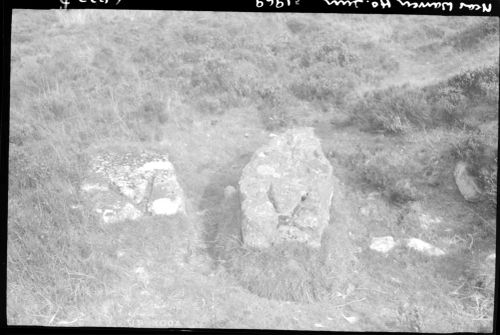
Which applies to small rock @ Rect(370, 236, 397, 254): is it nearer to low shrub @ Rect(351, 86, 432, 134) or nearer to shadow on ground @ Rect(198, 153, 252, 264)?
shadow on ground @ Rect(198, 153, 252, 264)

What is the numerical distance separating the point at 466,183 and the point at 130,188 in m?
5.53

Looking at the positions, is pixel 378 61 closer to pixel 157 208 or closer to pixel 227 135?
pixel 227 135

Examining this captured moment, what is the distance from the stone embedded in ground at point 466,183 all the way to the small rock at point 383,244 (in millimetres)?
1595

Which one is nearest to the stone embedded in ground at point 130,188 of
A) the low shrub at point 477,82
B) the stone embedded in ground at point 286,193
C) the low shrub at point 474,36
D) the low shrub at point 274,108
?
the stone embedded in ground at point 286,193

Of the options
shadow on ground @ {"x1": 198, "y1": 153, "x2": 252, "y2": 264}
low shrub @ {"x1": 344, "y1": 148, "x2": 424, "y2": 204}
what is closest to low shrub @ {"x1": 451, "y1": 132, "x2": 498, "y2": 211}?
low shrub @ {"x1": 344, "y1": 148, "x2": 424, "y2": 204}

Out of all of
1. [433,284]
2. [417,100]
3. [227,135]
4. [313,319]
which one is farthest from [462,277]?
[227,135]

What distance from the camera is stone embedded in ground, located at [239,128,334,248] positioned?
6.60m

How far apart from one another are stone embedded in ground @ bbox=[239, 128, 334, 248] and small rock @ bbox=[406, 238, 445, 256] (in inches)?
53.2

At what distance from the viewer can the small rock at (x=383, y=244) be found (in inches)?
281

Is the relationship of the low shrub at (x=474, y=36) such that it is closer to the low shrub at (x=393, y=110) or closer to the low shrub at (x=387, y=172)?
the low shrub at (x=393, y=110)

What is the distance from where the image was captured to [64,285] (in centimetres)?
635

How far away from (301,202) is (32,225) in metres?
4.03
